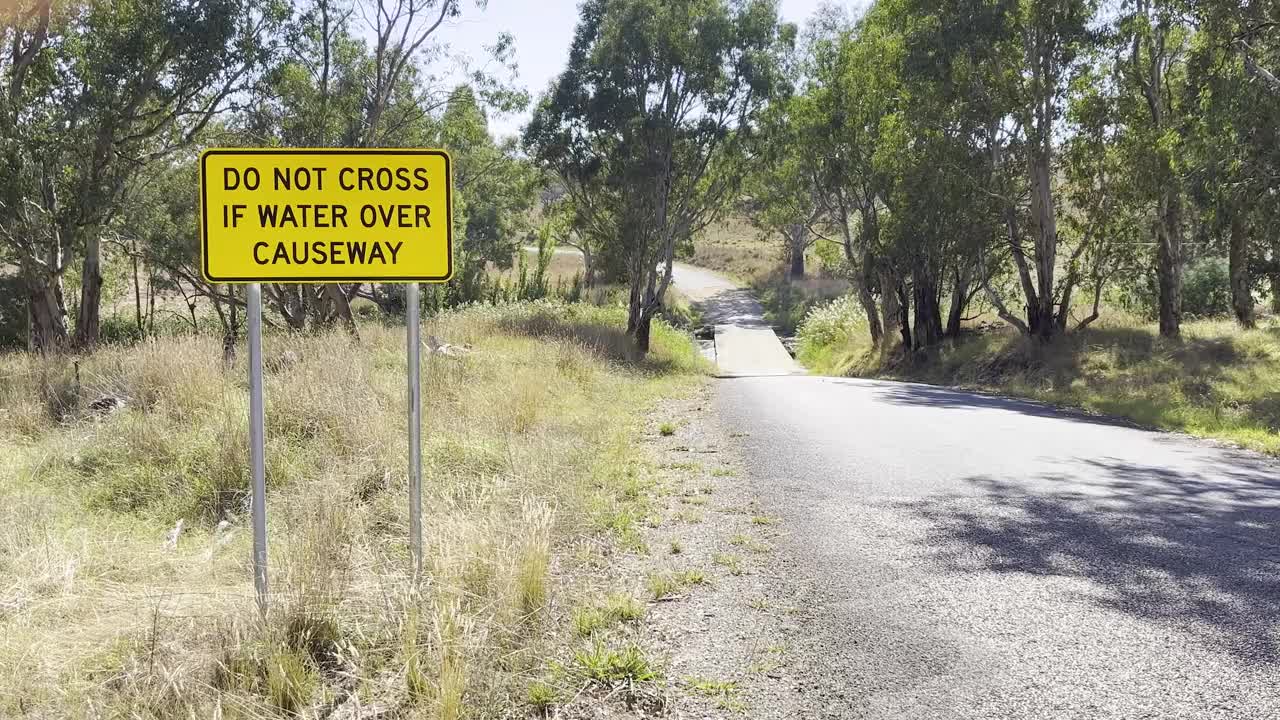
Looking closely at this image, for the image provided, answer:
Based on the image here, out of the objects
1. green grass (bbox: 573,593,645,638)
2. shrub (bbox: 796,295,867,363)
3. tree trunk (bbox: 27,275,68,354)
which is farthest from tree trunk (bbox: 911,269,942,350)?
green grass (bbox: 573,593,645,638)

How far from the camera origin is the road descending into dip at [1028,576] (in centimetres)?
383

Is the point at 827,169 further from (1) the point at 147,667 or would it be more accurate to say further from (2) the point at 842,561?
(1) the point at 147,667

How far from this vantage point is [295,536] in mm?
5211

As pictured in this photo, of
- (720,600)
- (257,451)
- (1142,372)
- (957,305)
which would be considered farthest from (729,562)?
(957,305)

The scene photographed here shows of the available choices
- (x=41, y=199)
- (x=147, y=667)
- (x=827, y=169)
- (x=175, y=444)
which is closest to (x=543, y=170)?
(x=827, y=169)

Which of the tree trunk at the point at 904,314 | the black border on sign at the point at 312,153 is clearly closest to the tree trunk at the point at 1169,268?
the tree trunk at the point at 904,314

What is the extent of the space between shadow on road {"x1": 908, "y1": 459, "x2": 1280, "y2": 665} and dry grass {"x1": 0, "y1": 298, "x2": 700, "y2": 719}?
243cm

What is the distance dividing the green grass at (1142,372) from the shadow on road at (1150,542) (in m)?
3.40

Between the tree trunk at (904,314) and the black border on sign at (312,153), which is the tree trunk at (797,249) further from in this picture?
the black border on sign at (312,153)

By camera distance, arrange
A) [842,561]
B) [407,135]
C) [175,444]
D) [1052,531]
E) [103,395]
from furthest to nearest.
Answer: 1. [407,135]
2. [103,395]
3. [175,444]
4. [1052,531]
5. [842,561]

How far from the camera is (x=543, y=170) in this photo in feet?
95.8

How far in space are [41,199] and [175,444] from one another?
14.3 metres

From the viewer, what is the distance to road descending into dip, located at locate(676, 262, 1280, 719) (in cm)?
383

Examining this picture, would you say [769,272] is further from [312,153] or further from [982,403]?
[312,153]
